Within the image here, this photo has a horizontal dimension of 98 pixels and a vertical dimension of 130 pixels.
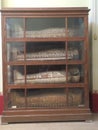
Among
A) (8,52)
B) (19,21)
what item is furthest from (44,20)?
(8,52)

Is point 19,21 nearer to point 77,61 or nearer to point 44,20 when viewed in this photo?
point 44,20

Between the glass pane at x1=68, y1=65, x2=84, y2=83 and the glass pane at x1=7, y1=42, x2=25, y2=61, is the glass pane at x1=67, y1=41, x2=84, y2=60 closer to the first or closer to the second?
the glass pane at x1=68, y1=65, x2=84, y2=83

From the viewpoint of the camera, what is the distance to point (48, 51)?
3.11 metres

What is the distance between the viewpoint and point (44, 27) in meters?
3.11

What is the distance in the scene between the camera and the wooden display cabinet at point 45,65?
3057 millimetres

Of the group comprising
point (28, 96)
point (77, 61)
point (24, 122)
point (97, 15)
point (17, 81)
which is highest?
point (97, 15)

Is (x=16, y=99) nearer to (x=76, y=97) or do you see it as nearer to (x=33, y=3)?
(x=76, y=97)

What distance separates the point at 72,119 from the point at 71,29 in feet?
3.64

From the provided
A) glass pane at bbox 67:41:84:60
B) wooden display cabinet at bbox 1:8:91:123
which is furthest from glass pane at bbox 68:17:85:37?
glass pane at bbox 67:41:84:60

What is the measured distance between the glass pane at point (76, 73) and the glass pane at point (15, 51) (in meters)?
0.62

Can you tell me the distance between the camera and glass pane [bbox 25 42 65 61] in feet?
10.2

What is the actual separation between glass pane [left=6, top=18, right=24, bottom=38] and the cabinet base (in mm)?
933

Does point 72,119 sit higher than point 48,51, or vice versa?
point 48,51

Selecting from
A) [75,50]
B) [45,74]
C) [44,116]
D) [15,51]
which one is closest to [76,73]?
[75,50]
